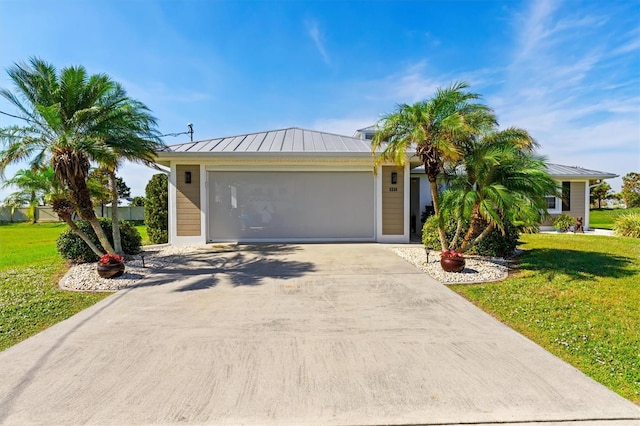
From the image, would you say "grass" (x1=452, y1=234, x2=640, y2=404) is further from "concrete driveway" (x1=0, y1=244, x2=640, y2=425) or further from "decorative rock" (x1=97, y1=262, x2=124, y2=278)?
"decorative rock" (x1=97, y1=262, x2=124, y2=278)

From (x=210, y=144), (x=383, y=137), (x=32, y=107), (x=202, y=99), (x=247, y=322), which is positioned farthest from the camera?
(x=202, y=99)

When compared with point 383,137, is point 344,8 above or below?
above

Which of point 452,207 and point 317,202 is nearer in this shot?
point 452,207

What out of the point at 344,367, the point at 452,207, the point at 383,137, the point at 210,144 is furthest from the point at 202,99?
the point at 344,367

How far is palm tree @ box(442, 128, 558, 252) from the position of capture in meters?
6.57

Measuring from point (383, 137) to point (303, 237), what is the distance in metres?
5.31

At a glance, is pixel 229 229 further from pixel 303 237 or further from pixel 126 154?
pixel 126 154

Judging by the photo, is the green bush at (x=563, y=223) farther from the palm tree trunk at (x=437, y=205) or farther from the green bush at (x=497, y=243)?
the palm tree trunk at (x=437, y=205)

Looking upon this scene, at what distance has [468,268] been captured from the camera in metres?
7.38

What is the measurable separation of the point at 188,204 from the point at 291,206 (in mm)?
3729

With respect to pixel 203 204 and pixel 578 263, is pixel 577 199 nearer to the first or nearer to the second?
pixel 578 263

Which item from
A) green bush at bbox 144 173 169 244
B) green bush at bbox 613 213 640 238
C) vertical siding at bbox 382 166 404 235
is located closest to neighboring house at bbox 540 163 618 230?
green bush at bbox 613 213 640 238

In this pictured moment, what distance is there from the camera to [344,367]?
3229mm

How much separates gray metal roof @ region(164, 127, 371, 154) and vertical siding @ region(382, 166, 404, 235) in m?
1.44
